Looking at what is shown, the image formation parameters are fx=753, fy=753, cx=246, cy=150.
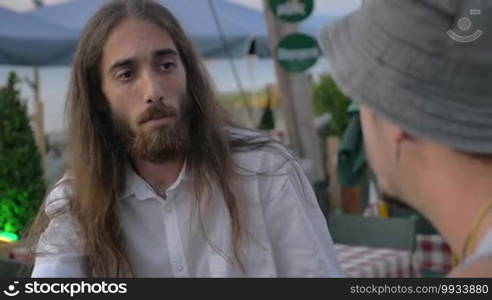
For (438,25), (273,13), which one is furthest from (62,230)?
(273,13)

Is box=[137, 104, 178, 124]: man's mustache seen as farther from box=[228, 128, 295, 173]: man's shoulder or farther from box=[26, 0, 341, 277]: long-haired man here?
box=[228, 128, 295, 173]: man's shoulder

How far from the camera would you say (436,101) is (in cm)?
89

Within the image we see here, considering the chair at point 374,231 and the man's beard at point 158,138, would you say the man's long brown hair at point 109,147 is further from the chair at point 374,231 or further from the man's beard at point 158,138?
the chair at point 374,231

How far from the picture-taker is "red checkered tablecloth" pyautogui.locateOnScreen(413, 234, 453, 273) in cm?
445

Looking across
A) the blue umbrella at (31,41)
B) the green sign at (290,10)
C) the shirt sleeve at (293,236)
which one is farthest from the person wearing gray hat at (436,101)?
the blue umbrella at (31,41)

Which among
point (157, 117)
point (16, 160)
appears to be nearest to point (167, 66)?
point (157, 117)

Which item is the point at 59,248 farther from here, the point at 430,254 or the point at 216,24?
the point at 216,24

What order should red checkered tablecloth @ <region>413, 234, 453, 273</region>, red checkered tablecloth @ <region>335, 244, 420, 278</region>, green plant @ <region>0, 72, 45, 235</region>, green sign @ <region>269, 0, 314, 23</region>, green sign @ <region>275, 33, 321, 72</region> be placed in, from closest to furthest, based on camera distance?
red checkered tablecloth @ <region>335, 244, 420, 278</region> → red checkered tablecloth @ <region>413, 234, 453, 273</region> → green plant @ <region>0, 72, 45, 235</region> → green sign @ <region>269, 0, 314, 23</region> → green sign @ <region>275, 33, 321, 72</region>

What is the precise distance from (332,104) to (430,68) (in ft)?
24.2

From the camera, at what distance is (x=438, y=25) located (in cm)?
87

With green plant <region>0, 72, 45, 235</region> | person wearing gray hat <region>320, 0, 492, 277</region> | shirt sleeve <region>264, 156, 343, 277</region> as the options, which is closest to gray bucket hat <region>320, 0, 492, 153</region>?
person wearing gray hat <region>320, 0, 492, 277</region>

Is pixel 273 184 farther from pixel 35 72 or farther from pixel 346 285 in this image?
pixel 35 72

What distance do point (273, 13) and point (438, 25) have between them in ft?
18.0

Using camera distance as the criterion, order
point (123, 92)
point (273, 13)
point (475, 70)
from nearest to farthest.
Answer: point (475, 70)
point (123, 92)
point (273, 13)
